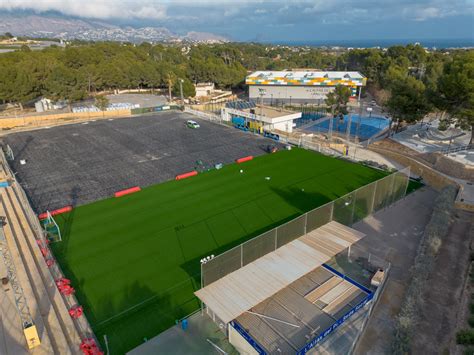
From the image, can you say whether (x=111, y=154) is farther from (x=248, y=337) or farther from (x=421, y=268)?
(x=421, y=268)

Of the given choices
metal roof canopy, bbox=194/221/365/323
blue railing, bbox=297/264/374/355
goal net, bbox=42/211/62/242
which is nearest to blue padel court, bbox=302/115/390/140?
metal roof canopy, bbox=194/221/365/323

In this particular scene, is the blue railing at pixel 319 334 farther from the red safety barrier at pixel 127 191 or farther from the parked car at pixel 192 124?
the parked car at pixel 192 124

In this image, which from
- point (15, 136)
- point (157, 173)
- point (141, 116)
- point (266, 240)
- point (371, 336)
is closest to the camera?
point (371, 336)

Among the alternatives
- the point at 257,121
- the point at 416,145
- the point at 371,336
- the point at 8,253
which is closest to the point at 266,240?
the point at 371,336

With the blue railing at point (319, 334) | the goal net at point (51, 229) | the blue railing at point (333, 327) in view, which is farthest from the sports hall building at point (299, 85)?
the blue railing at point (333, 327)

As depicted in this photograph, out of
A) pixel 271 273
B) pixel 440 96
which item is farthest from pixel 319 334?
pixel 440 96

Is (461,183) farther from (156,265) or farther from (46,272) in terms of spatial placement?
(46,272)
